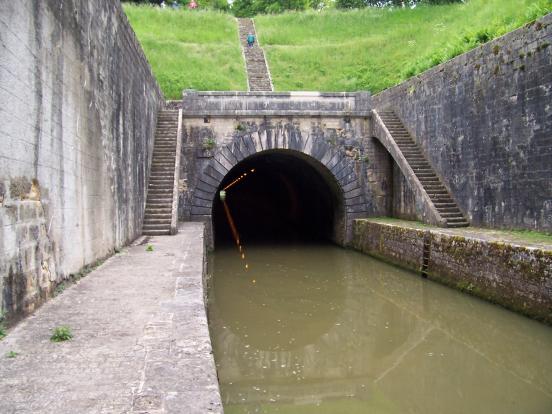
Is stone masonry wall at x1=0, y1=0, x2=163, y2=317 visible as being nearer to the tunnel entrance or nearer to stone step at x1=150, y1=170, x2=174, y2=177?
stone step at x1=150, y1=170, x2=174, y2=177

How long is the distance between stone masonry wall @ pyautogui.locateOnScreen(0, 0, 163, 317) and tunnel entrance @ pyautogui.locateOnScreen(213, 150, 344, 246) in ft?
23.2

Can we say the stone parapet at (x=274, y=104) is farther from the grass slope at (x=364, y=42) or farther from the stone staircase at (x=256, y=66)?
the stone staircase at (x=256, y=66)

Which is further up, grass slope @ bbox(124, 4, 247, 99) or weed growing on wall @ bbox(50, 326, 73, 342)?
grass slope @ bbox(124, 4, 247, 99)

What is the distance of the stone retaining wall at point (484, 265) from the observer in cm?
653

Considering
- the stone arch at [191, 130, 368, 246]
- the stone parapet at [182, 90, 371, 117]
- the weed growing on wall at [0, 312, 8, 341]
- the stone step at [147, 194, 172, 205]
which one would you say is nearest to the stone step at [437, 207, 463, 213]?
the stone arch at [191, 130, 368, 246]

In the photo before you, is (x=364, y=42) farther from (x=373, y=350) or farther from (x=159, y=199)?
(x=373, y=350)

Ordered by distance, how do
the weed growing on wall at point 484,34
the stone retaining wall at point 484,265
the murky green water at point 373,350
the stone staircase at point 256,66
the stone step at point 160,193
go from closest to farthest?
the murky green water at point 373,350, the stone retaining wall at point 484,265, the weed growing on wall at point 484,34, the stone step at point 160,193, the stone staircase at point 256,66

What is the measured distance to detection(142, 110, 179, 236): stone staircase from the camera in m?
11.7

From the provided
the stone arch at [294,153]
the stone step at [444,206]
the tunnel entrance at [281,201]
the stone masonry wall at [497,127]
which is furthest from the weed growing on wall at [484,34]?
the tunnel entrance at [281,201]

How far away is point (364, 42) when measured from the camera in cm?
2409

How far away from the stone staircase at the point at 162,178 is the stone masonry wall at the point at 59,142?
67.1 inches

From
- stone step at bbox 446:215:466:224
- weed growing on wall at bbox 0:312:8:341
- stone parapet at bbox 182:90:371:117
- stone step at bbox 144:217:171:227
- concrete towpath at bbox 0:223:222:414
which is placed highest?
stone parapet at bbox 182:90:371:117

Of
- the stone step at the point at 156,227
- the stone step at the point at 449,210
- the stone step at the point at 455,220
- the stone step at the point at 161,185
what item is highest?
the stone step at the point at 161,185

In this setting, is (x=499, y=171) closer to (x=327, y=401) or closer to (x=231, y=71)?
(x=327, y=401)
